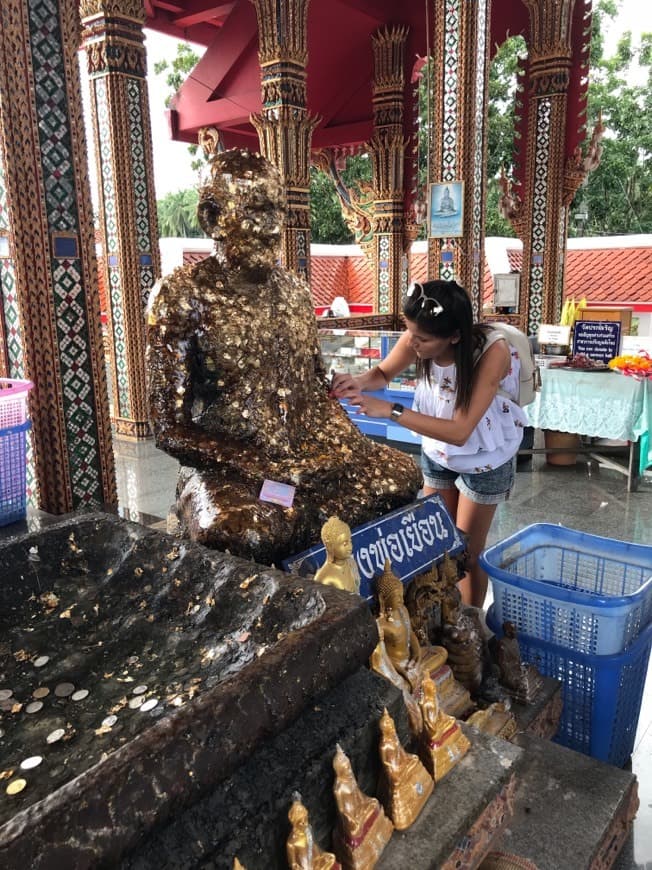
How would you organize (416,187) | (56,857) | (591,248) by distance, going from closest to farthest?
1. (56,857)
2. (416,187)
3. (591,248)

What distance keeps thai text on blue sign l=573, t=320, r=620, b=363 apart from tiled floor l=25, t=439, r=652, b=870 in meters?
0.87

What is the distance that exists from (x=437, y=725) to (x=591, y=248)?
1331cm

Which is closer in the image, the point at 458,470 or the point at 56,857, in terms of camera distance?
the point at 56,857

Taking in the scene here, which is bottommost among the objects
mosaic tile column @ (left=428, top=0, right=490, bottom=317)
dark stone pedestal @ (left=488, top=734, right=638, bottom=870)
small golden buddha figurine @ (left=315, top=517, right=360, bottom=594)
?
dark stone pedestal @ (left=488, top=734, right=638, bottom=870)

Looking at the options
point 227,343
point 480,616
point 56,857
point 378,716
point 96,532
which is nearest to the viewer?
point 56,857

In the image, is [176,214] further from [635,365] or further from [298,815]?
[298,815]

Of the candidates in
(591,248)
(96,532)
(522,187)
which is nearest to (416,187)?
(522,187)

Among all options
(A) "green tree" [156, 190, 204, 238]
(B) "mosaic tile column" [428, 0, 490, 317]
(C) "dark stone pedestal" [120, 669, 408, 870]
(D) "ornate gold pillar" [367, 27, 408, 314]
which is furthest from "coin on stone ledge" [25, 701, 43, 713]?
(A) "green tree" [156, 190, 204, 238]

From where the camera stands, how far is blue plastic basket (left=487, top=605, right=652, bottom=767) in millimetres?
2096

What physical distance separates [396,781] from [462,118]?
514cm

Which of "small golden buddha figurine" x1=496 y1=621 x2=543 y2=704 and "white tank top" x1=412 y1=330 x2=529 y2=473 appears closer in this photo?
"small golden buddha figurine" x1=496 y1=621 x2=543 y2=704

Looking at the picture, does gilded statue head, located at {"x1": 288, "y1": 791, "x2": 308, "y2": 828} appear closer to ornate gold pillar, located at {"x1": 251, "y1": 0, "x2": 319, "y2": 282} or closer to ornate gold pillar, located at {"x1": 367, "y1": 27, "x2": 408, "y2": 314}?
ornate gold pillar, located at {"x1": 251, "y1": 0, "x2": 319, "y2": 282}

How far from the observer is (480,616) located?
2.53 m

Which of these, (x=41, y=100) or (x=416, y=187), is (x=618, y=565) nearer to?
(x=41, y=100)
